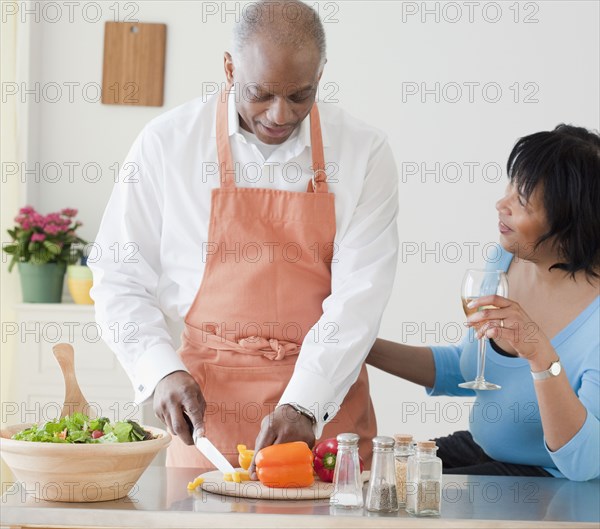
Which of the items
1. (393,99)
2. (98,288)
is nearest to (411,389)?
(393,99)

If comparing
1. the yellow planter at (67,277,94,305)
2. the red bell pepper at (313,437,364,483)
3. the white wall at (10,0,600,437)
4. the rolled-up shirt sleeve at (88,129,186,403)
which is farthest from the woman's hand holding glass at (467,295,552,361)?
the yellow planter at (67,277,94,305)

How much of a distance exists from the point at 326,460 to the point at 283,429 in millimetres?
113

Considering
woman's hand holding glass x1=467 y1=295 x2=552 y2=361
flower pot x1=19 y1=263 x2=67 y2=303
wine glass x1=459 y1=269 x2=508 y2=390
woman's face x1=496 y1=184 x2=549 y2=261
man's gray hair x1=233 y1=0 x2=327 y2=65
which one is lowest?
flower pot x1=19 y1=263 x2=67 y2=303

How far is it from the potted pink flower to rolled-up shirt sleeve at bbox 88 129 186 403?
5.17ft

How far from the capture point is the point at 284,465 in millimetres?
1698

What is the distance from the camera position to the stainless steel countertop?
5.09 ft

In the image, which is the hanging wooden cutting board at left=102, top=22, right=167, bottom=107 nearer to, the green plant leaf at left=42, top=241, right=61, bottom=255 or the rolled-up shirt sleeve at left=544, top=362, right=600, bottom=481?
the green plant leaf at left=42, top=241, right=61, bottom=255

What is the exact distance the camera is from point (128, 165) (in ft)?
7.26

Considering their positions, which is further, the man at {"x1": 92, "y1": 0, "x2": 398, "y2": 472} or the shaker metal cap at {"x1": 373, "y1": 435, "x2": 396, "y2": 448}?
the man at {"x1": 92, "y1": 0, "x2": 398, "y2": 472}

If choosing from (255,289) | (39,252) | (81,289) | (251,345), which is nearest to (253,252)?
(255,289)

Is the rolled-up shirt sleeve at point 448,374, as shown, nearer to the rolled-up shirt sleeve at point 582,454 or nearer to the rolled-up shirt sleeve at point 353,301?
the rolled-up shirt sleeve at point 353,301

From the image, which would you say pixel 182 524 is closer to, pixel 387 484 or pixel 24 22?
pixel 387 484

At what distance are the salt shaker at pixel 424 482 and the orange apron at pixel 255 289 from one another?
0.53 m

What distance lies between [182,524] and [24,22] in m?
2.85
